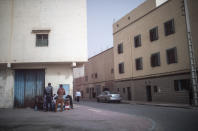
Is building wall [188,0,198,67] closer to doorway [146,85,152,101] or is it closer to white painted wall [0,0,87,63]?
doorway [146,85,152,101]

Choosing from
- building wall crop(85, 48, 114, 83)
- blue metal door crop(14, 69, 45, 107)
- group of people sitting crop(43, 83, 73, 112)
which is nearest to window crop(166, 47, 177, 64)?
group of people sitting crop(43, 83, 73, 112)

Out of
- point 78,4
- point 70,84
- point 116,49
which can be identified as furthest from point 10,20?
point 116,49

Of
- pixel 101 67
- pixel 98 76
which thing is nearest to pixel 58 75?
pixel 101 67

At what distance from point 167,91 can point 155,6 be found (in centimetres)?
1111

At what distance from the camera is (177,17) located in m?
21.5

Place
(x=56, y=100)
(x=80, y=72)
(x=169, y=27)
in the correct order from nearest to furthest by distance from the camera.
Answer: (x=56, y=100), (x=169, y=27), (x=80, y=72)

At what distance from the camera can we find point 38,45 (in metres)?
16.5

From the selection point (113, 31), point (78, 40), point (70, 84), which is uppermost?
point (113, 31)

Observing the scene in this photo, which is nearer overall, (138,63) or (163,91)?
Result: (163,91)

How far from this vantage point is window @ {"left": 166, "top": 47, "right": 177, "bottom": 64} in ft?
71.1

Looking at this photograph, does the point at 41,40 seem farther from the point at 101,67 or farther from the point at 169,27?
the point at 101,67

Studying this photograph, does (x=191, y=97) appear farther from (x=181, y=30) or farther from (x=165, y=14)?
(x=165, y=14)

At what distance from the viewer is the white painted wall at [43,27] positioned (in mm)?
16094

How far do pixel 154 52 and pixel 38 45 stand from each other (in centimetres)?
1492
